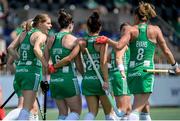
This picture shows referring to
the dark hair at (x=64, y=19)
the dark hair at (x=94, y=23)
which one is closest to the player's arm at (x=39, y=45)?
the dark hair at (x=64, y=19)

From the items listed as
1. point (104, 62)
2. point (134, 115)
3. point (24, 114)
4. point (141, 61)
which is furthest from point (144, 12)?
point (24, 114)

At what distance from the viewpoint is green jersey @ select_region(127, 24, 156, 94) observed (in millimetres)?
10953

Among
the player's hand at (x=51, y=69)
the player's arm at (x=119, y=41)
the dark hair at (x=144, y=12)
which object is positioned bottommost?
the player's hand at (x=51, y=69)

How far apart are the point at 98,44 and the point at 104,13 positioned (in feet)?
49.5

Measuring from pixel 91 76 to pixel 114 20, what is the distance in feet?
48.4

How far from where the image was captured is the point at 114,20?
2577 cm

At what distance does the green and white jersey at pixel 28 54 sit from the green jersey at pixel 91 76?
101 centimetres

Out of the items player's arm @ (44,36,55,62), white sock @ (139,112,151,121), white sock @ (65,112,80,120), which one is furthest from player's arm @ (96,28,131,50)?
white sock @ (139,112,151,121)

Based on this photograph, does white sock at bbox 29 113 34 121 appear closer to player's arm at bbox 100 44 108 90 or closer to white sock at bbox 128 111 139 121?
player's arm at bbox 100 44 108 90

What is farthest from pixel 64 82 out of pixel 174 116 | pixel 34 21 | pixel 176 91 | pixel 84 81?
pixel 176 91

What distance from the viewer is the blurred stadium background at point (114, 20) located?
21625 millimetres

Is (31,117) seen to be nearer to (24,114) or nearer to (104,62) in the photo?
(24,114)

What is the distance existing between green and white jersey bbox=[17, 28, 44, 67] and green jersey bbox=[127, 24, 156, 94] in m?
1.73

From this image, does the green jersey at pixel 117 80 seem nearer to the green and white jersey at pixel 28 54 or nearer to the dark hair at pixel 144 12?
the green and white jersey at pixel 28 54
